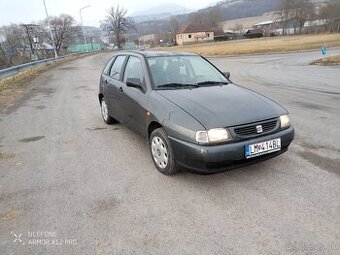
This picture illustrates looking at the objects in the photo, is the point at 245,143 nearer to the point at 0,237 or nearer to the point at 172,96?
the point at 172,96

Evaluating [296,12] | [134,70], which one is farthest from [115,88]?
[296,12]

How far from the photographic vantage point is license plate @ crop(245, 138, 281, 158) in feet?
11.5

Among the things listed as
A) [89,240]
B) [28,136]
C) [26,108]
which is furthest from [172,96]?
[26,108]

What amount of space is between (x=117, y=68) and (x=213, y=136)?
3.11m

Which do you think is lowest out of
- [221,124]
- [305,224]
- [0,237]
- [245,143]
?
[305,224]

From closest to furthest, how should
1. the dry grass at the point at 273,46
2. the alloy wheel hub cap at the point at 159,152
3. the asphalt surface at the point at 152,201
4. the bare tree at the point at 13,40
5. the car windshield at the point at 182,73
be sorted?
1. the asphalt surface at the point at 152,201
2. the alloy wheel hub cap at the point at 159,152
3. the car windshield at the point at 182,73
4. the dry grass at the point at 273,46
5. the bare tree at the point at 13,40

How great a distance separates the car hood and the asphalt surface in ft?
2.56

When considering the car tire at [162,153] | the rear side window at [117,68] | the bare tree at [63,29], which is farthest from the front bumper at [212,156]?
the bare tree at [63,29]

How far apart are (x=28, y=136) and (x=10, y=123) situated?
57.7 inches

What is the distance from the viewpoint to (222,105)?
3910 millimetres

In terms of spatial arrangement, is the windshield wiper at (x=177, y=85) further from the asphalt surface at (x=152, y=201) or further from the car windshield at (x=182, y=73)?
the asphalt surface at (x=152, y=201)

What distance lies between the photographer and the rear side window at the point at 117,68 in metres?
5.69

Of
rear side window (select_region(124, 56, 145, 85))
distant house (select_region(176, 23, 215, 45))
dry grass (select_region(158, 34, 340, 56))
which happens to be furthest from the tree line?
distant house (select_region(176, 23, 215, 45))

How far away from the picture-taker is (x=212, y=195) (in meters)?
3.53
